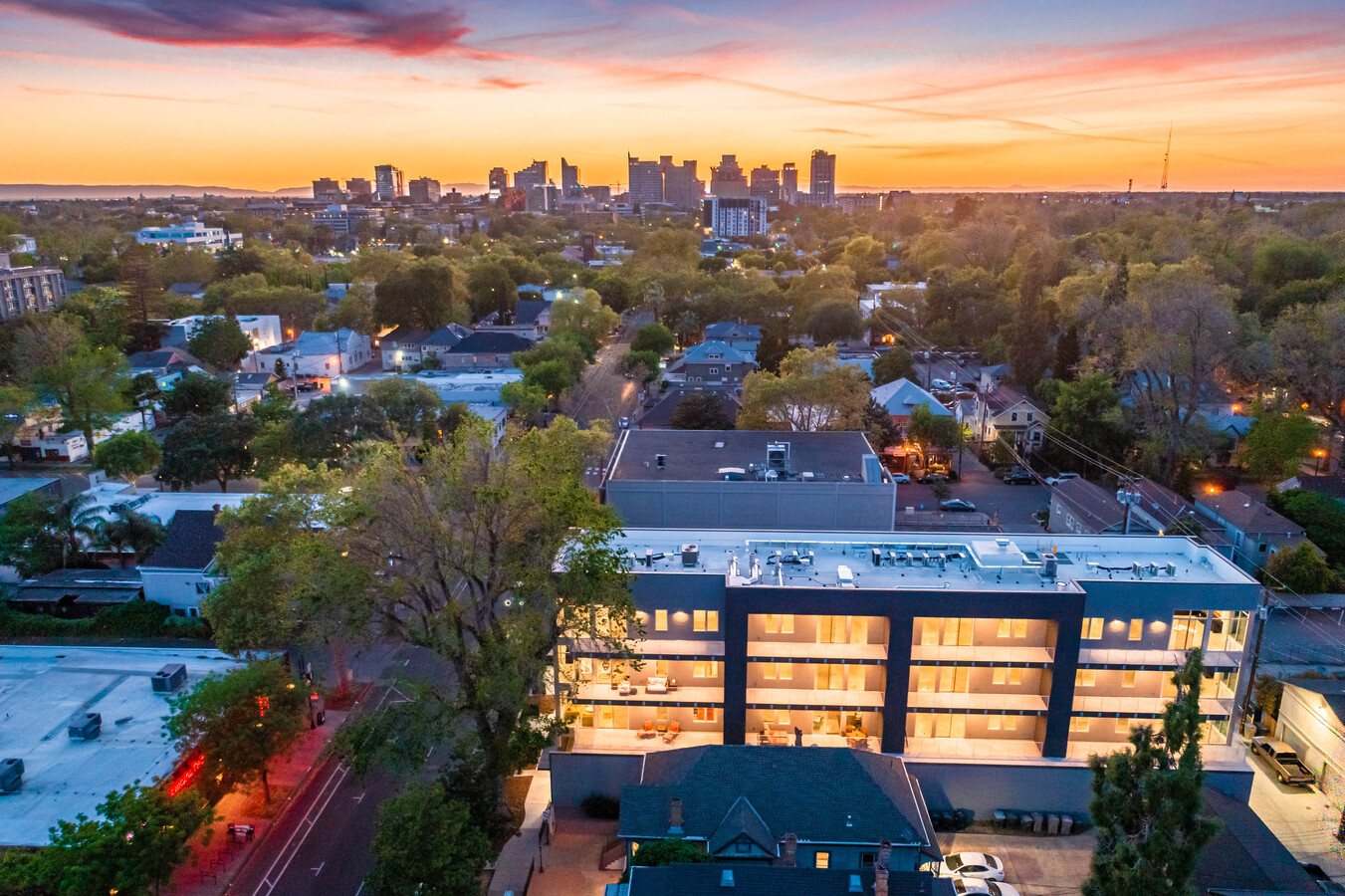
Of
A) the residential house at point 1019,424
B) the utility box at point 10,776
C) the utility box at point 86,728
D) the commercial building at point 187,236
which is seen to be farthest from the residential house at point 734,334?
the commercial building at point 187,236

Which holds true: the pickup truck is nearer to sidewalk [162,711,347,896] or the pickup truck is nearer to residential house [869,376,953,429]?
residential house [869,376,953,429]

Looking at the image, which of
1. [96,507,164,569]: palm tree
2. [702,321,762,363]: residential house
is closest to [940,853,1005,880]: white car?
[96,507,164,569]: palm tree

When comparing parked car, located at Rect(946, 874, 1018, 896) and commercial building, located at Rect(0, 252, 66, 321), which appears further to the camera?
commercial building, located at Rect(0, 252, 66, 321)

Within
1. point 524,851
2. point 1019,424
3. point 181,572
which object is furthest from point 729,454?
point 1019,424

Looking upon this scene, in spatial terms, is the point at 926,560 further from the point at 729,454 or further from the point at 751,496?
the point at 729,454

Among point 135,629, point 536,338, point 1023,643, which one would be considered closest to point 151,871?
point 135,629

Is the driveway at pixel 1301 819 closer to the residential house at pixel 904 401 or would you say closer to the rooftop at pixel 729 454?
the rooftop at pixel 729 454
